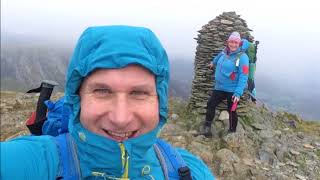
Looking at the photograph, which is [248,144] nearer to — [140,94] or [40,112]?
[40,112]

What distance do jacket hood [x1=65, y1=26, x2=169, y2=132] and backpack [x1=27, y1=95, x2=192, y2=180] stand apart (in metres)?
0.23

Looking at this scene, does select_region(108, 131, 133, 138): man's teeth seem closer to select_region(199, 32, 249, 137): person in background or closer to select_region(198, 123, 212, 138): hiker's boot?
select_region(199, 32, 249, 137): person in background

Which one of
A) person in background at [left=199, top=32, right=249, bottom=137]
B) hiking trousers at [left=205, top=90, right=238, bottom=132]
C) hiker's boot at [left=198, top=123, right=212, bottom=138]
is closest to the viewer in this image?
person in background at [left=199, top=32, right=249, bottom=137]

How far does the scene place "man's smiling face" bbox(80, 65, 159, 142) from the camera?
116 inches

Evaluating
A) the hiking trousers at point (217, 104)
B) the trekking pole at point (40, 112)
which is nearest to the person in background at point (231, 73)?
the hiking trousers at point (217, 104)

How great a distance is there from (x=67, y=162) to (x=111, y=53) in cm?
71

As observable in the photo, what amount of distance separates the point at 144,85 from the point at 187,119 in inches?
537

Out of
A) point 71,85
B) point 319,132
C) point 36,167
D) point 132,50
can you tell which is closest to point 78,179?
point 36,167

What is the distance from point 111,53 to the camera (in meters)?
2.86

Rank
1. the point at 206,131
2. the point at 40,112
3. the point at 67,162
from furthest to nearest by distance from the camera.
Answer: the point at 206,131, the point at 40,112, the point at 67,162

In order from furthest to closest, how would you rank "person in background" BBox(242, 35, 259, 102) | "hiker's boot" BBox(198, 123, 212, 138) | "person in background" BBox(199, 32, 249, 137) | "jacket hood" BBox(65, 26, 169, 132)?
1. "person in background" BBox(242, 35, 259, 102)
2. "hiker's boot" BBox(198, 123, 212, 138)
3. "person in background" BBox(199, 32, 249, 137)
4. "jacket hood" BBox(65, 26, 169, 132)

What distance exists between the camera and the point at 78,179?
111 inches

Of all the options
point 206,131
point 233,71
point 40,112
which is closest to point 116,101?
point 40,112

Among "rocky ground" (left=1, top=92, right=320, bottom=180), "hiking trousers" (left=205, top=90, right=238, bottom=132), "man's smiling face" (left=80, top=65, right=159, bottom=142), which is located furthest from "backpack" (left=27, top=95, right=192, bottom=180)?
"hiking trousers" (left=205, top=90, right=238, bottom=132)
